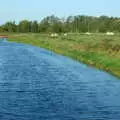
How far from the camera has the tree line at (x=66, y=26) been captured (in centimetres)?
17698

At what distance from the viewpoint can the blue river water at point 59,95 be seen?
65.4ft

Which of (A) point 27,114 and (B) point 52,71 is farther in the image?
(B) point 52,71

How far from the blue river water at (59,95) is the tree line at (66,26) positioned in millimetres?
135098

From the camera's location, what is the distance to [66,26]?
18988 cm

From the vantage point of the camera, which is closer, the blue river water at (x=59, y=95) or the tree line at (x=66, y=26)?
the blue river water at (x=59, y=95)

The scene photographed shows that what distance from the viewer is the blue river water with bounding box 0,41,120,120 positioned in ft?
65.4

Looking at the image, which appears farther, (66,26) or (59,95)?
(66,26)

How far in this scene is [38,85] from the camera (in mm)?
29188

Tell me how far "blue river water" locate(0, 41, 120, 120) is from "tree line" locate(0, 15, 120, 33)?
13510 cm

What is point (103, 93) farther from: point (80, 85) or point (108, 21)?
point (108, 21)

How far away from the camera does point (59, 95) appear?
82.5 ft

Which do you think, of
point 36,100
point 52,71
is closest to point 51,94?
Answer: point 36,100

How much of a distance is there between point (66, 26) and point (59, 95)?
166 metres

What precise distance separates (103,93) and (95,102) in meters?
3.06
